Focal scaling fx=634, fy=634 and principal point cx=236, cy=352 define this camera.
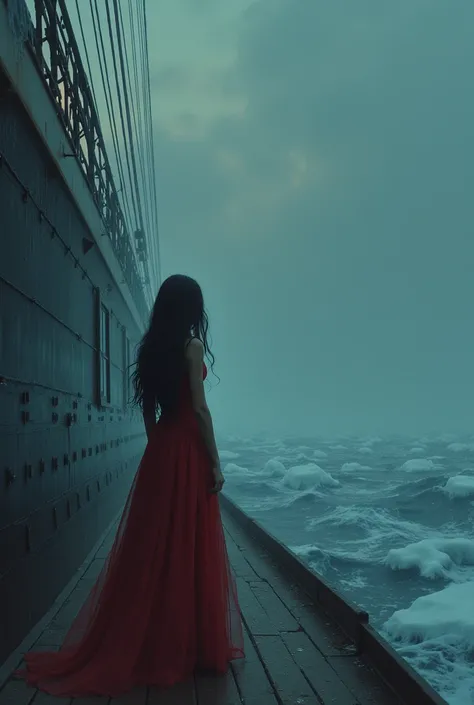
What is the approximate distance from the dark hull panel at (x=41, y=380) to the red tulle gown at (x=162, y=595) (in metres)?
0.50

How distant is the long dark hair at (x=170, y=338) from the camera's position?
114 inches

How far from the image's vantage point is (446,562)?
14.4 m

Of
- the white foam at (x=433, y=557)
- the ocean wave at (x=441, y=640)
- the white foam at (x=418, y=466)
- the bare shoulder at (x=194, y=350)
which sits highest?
the bare shoulder at (x=194, y=350)

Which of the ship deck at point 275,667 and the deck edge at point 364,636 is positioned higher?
the deck edge at point 364,636

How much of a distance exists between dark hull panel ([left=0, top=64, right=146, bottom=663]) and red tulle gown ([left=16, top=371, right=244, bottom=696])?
50 centimetres

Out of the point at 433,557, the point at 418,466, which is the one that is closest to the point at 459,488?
the point at 433,557

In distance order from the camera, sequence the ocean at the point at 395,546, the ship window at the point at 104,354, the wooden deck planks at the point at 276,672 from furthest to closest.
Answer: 1. the ocean at the point at 395,546
2. the ship window at the point at 104,354
3. the wooden deck planks at the point at 276,672

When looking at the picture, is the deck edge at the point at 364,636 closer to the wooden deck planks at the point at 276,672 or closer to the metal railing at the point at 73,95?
the wooden deck planks at the point at 276,672

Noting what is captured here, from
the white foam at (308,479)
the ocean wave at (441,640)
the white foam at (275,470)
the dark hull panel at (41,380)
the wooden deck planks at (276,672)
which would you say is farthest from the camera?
the white foam at (275,470)

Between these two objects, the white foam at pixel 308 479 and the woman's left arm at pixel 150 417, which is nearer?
the woman's left arm at pixel 150 417

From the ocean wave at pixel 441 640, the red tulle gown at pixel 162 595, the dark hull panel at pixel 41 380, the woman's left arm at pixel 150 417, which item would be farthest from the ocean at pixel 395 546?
the woman's left arm at pixel 150 417

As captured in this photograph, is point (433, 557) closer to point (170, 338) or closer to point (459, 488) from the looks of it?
point (170, 338)

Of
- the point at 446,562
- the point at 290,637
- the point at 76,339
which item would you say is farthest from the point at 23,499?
the point at 446,562

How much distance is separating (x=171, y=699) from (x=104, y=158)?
7.71 meters
